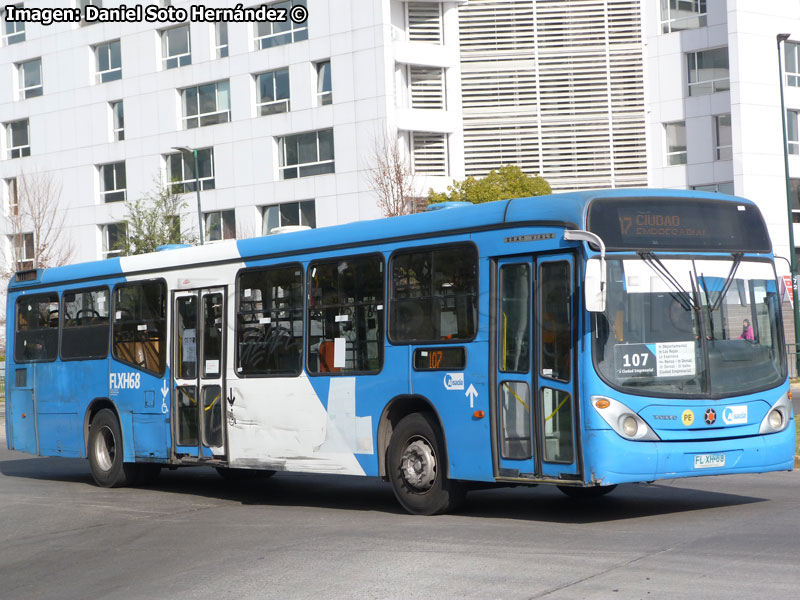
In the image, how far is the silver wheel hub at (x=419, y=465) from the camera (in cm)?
1203

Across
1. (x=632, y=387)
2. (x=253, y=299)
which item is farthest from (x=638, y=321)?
(x=253, y=299)

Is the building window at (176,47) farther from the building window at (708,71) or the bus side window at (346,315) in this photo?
the bus side window at (346,315)

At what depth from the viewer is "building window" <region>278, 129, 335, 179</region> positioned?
159ft

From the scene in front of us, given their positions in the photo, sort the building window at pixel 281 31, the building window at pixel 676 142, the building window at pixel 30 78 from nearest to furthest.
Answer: the building window at pixel 281 31, the building window at pixel 676 142, the building window at pixel 30 78

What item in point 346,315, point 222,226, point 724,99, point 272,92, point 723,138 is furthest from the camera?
point 222,226

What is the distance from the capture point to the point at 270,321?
46.1 feet

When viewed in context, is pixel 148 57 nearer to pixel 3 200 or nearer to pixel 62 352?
pixel 3 200

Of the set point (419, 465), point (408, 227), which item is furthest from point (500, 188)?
point (419, 465)

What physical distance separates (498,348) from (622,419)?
1.39m

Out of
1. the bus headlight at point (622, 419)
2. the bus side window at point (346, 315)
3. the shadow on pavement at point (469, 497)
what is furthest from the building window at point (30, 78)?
the bus headlight at point (622, 419)

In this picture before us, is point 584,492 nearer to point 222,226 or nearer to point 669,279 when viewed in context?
point 669,279

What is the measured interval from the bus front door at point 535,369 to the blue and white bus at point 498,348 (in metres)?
0.02

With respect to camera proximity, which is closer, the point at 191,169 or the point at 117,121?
the point at 191,169

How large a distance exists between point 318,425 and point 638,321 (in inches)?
158
